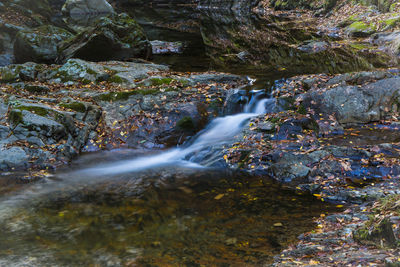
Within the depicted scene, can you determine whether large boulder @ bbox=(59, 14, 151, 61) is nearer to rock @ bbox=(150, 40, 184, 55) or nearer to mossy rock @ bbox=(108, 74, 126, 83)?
rock @ bbox=(150, 40, 184, 55)

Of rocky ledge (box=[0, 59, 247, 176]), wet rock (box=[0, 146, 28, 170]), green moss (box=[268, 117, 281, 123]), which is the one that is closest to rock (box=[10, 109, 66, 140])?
rocky ledge (box=[0, 59, 247, 176])

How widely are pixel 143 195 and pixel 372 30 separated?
59.3ft

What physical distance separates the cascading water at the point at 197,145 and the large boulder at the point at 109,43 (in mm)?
7626

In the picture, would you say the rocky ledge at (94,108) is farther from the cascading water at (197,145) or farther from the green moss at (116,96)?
the cascading water at (197,145)

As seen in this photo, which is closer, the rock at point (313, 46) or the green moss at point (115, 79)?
the green moss at point (115, 79)

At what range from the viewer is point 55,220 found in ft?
18.0

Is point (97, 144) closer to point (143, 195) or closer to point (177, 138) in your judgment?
point (177, 138)

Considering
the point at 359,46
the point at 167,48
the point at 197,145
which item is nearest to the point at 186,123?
the point at 197,145

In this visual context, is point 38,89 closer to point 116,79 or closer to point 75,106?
point 75,106

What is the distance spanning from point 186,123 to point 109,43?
7342mm

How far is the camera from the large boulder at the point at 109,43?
1462cm

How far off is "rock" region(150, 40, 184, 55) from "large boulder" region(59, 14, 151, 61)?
105 inches

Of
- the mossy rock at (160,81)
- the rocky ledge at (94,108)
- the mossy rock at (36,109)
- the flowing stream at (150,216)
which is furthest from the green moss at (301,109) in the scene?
the mossy rock at (36,109)

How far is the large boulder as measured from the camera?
14.6m
